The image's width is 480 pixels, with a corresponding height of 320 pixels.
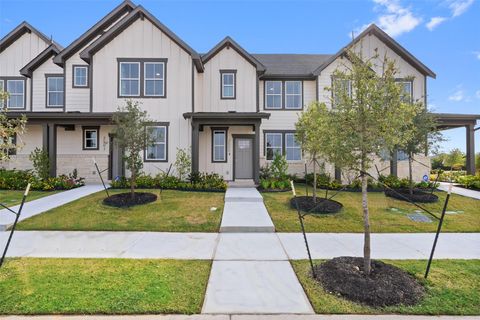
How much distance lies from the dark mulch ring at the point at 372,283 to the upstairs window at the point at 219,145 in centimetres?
1043

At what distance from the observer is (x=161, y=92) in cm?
1286

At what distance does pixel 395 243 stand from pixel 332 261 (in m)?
2.34

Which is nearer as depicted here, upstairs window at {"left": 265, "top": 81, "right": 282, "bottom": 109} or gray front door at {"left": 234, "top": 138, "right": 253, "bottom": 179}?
gray front door at {"left": 234, "top": 138, "right": 253, "bottom": 179}

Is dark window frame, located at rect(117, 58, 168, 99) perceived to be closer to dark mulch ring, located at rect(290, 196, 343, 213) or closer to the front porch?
the front porch

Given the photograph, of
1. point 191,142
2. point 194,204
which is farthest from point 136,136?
point 191,142

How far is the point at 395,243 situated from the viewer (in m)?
5.76

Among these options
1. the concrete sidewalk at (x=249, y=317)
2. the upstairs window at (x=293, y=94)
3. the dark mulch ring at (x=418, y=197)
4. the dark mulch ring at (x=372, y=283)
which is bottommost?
the concrete sidewalk at (x=249, y=317)

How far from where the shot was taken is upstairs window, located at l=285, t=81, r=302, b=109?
15.2 metres

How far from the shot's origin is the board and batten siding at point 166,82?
1275 cm

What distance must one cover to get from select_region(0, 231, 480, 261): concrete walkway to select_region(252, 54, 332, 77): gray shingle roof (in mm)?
11279

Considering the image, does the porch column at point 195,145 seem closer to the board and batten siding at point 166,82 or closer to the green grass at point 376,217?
the board and batten siding at point 166,82

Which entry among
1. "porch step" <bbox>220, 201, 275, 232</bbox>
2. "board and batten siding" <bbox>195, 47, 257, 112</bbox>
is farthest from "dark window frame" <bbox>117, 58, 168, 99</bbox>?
"porch step" <bbox>220, 201, 275, 232</bbox>

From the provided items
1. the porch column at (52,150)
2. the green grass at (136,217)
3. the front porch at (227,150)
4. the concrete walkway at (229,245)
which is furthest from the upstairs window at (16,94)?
the concrete walkway at (229,245)

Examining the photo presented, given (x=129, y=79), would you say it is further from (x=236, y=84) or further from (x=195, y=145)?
(x=236, y=84)
